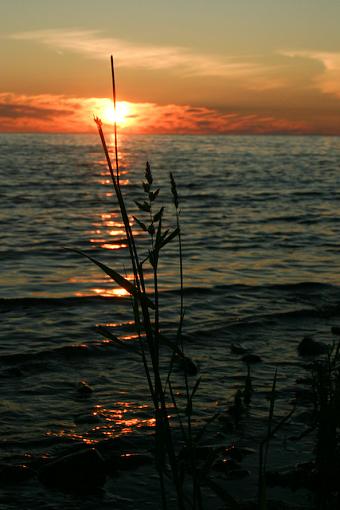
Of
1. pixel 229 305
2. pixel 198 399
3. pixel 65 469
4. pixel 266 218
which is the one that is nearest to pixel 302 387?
pixel 198 399

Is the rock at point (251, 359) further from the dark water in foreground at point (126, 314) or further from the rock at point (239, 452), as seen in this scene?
the rock at point (239, 452)

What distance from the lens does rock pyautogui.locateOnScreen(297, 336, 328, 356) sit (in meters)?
8.43

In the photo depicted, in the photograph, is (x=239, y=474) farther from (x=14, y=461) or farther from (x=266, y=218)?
(x=266, y=218)

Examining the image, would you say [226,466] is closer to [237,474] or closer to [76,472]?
[237,474]

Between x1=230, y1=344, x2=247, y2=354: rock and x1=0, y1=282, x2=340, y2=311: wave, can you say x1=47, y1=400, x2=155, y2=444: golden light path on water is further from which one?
x1=0, y1=282, x2=340, y2=311: wave

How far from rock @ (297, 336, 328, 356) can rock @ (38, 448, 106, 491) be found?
13.0 ft

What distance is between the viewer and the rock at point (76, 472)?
4.96 m

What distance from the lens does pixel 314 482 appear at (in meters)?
4.80

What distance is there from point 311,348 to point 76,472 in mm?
4243

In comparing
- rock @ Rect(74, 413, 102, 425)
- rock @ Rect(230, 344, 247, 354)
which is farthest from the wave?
rock @ Rect(74, 413, 102, 425)

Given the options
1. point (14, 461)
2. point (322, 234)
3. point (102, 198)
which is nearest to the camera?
point (14, 461)

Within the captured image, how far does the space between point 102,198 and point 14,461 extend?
2792cm

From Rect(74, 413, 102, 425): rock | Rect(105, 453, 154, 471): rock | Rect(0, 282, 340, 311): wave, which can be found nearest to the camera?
Rect(105, 453, 154, 471): rock

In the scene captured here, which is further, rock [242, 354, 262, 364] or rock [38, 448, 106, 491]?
rock [242, 354, 262, 364]
